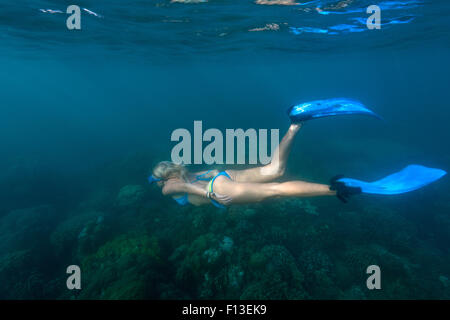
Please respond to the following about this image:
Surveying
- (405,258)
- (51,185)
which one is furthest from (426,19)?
(51,185)

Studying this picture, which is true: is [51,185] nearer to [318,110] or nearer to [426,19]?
[318,110]

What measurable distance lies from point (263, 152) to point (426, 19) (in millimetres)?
14065

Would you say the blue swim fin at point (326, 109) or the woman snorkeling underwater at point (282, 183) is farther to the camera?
the blue swim fin at point (326, 109)

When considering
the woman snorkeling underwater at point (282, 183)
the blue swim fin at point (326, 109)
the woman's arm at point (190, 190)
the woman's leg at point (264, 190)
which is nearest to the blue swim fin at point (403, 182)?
the woman snorkeling underwater at point (282, 183)

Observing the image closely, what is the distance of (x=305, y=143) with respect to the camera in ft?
78.7

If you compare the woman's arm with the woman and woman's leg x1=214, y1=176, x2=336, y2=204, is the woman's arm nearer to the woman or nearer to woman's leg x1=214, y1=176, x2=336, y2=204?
the woman

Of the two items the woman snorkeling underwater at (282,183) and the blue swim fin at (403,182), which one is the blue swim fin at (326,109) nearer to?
the woman snorkeling underwater at (282,183)

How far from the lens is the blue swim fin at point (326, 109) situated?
4.37 meters

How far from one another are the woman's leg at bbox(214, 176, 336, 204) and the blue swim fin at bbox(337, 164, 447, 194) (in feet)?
1.70

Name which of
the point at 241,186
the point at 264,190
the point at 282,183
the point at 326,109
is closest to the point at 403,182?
the point at 326,109

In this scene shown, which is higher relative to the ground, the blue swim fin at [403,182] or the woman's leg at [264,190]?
the blue swim fin at [403,182]

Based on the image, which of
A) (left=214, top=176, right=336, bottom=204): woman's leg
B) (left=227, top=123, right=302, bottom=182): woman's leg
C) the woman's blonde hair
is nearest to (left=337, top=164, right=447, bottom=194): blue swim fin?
(left=214, top=176, right=336, bottom=204): woman's leg

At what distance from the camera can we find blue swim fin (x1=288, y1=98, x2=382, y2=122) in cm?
437

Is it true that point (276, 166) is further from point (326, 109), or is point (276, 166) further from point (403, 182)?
point (403, 182)
